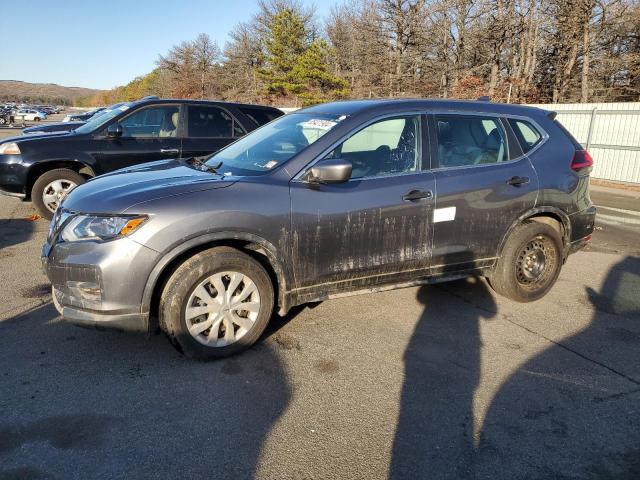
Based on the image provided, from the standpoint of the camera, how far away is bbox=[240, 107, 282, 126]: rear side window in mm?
7988

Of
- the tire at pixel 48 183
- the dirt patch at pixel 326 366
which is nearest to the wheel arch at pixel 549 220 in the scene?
the dirt patch at pixel 326 366

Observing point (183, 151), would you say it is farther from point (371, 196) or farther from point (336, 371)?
point (336, 371)

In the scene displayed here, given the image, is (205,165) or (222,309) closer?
(222,309)

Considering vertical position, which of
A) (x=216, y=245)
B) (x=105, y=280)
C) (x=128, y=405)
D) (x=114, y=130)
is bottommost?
(x=128, y=405)

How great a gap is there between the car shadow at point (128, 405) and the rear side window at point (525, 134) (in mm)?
2895

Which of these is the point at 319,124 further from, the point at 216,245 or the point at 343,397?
the point at 343,397

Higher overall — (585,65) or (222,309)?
(585,65)

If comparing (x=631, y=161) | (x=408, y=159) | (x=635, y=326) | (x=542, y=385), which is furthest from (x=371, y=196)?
(x=631, y=161)

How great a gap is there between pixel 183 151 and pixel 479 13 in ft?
84.6

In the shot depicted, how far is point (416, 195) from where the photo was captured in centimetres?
387

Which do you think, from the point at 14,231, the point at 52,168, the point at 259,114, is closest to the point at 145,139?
the point at 52,168

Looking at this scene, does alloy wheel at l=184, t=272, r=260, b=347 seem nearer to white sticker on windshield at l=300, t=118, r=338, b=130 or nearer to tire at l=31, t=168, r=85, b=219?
white sticker on windshield at l=300, t=118, r=338, b=130

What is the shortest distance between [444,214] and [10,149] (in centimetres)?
644

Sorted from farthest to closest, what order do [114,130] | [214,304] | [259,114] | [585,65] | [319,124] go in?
[585,65]
[259,114]
[114,130]
[319,124]
[214,304]
